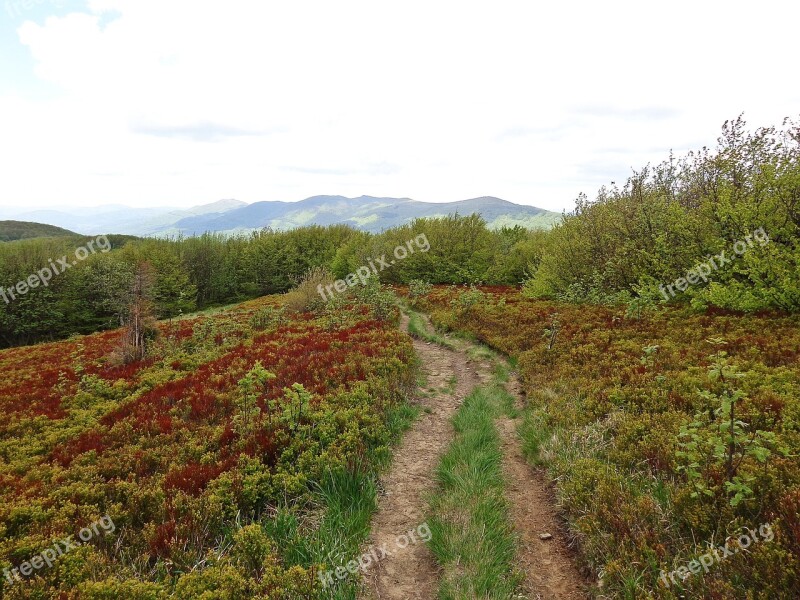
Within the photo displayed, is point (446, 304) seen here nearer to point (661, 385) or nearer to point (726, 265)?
point (726, 265)

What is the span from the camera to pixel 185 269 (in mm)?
53844

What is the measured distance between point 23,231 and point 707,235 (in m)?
208

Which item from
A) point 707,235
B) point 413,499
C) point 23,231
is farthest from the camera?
point 23,231

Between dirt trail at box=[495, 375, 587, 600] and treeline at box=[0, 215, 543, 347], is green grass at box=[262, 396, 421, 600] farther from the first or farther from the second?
treeline at box=[0, 215, 543, 347]

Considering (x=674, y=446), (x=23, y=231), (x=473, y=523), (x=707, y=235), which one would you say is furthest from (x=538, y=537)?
(x=23, y=231)

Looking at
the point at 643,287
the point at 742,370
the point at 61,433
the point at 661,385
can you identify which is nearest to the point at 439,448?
the point at 661,385

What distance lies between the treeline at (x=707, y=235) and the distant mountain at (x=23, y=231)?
167018 mm

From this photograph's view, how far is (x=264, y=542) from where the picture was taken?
4305 mm

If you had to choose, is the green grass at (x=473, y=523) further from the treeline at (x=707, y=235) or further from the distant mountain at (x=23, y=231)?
the distant mountain at (x=23, y=231)

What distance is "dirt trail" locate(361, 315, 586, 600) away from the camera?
4312mm

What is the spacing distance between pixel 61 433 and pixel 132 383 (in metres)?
3.24

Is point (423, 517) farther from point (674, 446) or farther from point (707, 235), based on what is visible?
point (707, 235)

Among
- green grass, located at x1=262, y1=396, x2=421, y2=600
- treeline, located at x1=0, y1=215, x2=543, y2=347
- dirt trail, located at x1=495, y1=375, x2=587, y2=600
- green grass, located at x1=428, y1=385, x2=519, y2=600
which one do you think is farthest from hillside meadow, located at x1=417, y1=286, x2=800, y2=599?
treeline, located at x1=0, y1=215, x2=543, y2=347

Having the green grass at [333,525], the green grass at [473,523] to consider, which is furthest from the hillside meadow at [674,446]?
the green grass at [333,525]
